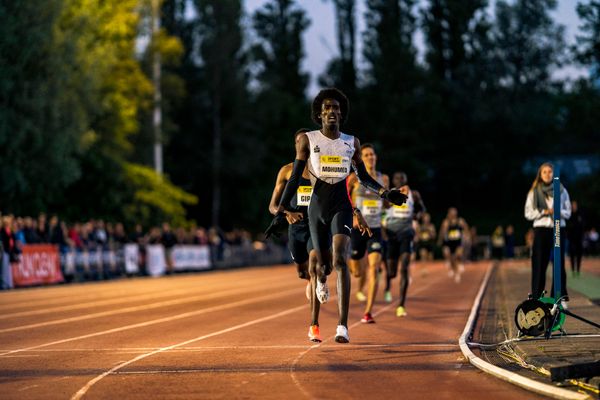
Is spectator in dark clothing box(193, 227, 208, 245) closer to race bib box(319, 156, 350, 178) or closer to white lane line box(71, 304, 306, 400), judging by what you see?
white lane line box(71, 304, 306, 400)

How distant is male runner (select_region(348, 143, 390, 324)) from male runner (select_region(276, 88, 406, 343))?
3475 mm

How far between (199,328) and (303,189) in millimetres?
3067

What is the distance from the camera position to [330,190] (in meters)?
12.1

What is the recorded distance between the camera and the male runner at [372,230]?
1603 cm

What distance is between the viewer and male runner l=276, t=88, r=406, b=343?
39.4 feet

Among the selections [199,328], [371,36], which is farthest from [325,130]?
[371,36]

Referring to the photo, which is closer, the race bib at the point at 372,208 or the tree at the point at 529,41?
the race bib at the point at 372,208

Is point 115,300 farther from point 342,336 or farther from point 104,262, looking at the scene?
point 104,262

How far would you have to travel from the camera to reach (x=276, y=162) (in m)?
87.1

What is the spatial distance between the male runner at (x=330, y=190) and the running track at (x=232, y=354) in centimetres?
82

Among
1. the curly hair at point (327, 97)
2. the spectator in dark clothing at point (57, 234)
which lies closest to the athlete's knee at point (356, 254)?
the curly hair at point (327, 97)

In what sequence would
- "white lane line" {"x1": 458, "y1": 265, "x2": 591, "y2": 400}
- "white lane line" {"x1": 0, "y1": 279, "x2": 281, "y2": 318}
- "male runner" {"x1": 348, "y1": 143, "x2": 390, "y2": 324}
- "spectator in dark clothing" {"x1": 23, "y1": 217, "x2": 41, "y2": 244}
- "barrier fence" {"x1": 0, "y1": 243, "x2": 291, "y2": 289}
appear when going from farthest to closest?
"spectator in dark clothing" {"x1": 23, "y1": 217, "x2": 41, "y2": 244} → "barrier fence" {"x1": 0, "y1": 243, "x2": 291, "y2": 289} → "white lane line" {"x1": 0, "y1": 279, "x2": 281, "y2": 318} → "male runner" {"x1": 348, "y1": 143, "x2": 390, "y2": 324} → "white lane line" {"x1": 458, "y1": 265, "x2": 591, "y2": 400}

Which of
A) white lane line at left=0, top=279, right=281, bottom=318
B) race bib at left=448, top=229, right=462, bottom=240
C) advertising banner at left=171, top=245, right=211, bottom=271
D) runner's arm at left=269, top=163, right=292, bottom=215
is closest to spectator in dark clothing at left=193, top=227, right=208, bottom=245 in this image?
advertising banner at left=171, top=245, right=211, bottom=271

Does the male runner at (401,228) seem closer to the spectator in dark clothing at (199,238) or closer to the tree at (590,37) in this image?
the spectator in dark clothing at (199,238)
